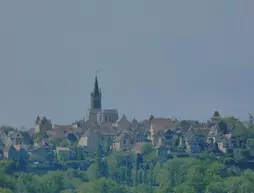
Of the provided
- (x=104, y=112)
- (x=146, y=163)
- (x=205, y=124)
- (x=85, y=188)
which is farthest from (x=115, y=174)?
(x=104, y=112)

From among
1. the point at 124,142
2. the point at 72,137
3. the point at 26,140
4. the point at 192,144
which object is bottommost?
the point at 192,144

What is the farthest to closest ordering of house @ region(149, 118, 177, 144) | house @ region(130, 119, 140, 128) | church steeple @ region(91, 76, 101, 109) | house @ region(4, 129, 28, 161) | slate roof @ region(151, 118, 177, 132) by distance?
1. church steeple @ region(91, 76, 101, 109)
2. house @ region(130, 119, 140, 128)
3. slate roof @ region(151, 118, 177, 132)
4. house @ region(149, 118, 177, 144)
5. house @ region(4, 129, 28, 161)

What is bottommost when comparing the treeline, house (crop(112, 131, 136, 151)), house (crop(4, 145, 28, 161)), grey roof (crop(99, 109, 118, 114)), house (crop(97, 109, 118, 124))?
the treeline

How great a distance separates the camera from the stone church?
377 ft

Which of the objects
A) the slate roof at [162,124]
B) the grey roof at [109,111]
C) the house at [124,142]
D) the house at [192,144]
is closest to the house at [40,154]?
the house at [124,142]

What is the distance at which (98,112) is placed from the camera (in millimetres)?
116750

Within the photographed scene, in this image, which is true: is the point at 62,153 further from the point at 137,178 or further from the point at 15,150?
the point at 137,178

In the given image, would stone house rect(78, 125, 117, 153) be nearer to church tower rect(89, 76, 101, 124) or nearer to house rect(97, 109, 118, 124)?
house rect(97, 109, 118, 124)

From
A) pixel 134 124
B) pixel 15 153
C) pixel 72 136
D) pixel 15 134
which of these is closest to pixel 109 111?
pixel 134 124

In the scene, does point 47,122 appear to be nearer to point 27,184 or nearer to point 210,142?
point 210,142

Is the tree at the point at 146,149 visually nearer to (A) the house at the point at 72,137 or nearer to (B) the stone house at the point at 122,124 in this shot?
(A) the house at the point at 72,137

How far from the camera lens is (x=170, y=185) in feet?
281

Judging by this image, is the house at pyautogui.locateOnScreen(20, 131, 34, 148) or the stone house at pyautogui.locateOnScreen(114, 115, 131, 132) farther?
the stone house at pyautogui.locateOnScreen(114, 115, 131, 132)

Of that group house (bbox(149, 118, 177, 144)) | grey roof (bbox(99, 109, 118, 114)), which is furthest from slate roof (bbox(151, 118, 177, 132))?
grey roof (bbox(99, 109, 118, 114))
